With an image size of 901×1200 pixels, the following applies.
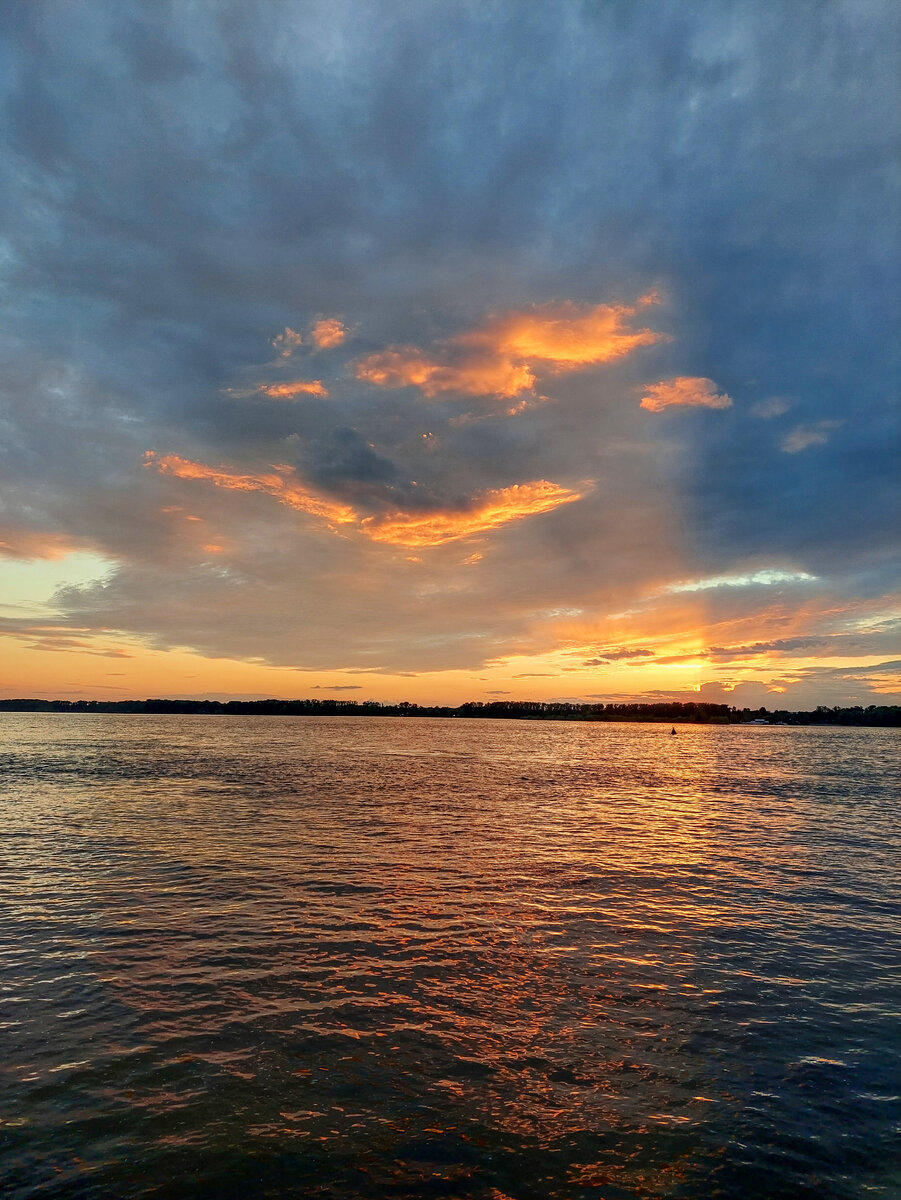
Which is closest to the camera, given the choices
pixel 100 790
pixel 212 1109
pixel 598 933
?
pixel 212 1109

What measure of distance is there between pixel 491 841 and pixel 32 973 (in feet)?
78.6

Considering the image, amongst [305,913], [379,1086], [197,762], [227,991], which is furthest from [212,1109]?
[197,762]

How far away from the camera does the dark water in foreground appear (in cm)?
1056

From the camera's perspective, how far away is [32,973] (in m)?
17.6

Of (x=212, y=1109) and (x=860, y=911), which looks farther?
(x=860, y=911)

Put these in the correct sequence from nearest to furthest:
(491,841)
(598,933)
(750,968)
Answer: (750,968) → (598,933) → (491,841)

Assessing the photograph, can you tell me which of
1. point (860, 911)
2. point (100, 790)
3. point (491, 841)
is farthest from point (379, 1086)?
point (100, 790)

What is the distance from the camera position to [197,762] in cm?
8762

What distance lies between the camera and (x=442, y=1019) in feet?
50.1

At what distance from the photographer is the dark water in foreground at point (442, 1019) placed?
10562 millimetres

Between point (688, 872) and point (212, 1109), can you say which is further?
point (688, 872)

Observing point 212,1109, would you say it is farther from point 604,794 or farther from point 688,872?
point 604,794

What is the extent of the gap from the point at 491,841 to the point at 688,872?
10611mm

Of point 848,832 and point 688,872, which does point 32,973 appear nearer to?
point 688,872
